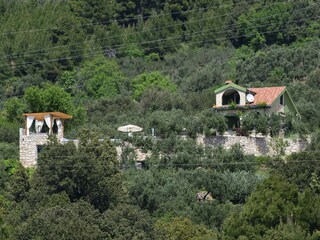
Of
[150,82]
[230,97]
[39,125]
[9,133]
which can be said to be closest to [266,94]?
[230,97]

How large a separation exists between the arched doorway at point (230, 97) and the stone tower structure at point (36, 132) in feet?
23.4

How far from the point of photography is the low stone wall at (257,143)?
51.1 metres

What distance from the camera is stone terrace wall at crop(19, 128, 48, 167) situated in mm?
51344

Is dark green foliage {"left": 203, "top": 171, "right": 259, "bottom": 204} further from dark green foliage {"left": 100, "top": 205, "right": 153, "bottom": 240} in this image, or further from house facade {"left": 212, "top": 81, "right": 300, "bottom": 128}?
house facade {"left": 212, "top": 81, "right": 300, "bottom": 128}

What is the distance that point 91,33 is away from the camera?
3324 inches

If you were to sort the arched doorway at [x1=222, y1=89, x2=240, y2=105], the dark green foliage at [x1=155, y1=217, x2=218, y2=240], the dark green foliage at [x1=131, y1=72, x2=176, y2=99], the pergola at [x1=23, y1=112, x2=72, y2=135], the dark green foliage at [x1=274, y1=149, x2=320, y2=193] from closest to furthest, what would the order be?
the dark green foliage at [x1=155, y1=217, x2=218, y2=240]
the dark green foliage at [x1=274, y1=149, x2=320, y2=193]
the pergola at [x1=23, y1=112, x2=72, y2=135]
the arched doorway at [x1=222, y1=89, x2=240, y2=105]
the dark green foliage at [x1=131, y1=72, x2=176, y2=99]

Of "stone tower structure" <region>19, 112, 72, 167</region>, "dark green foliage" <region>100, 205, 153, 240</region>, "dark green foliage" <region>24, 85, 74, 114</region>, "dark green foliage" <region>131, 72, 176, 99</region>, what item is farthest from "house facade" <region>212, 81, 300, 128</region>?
"dark green foliage" <region>131, 72, 176, 99</region>

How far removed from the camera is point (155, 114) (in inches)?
2176

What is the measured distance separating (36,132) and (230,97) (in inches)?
355

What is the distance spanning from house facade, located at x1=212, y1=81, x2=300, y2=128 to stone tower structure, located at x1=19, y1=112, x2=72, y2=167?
22.9 feet

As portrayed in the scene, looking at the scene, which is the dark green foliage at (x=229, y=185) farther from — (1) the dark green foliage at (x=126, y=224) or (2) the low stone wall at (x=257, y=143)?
(1) the dark green foliage at (x=126, y=224)

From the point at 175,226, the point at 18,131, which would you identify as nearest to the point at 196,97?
the point at 18,131

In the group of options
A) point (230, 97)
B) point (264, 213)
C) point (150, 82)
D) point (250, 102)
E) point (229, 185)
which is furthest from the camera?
point (150, 82)

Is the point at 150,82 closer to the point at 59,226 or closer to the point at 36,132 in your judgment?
the point at 36,132
